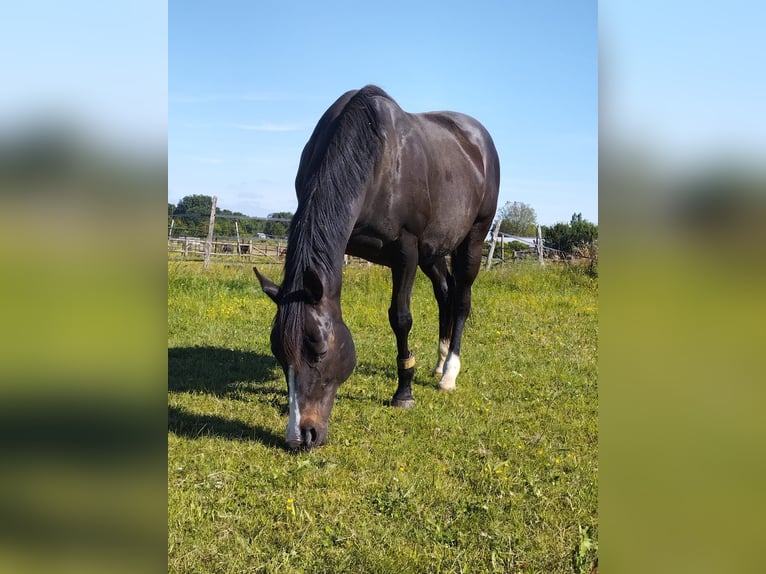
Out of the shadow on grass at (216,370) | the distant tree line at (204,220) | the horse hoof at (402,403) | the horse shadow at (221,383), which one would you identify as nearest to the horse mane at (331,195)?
the horse shadow at (221,383)

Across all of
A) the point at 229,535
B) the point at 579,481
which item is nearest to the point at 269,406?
the point at 229,535

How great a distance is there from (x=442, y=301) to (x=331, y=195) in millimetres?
2787

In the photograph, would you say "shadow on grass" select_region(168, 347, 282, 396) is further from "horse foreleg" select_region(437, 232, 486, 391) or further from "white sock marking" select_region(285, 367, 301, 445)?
"horse foreleg" select_region(437, 232, 486, 391)

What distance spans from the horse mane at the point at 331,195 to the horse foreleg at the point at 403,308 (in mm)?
892

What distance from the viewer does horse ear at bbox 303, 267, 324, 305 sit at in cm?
338

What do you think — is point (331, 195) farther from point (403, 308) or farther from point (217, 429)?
point (217, 429)

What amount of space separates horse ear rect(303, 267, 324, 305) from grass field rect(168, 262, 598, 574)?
41.9 inches

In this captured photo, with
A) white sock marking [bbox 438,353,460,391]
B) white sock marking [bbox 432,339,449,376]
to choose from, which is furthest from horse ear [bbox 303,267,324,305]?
white sock marking [bbox 432,339,449,376]

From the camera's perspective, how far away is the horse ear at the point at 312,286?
11.1 feet
